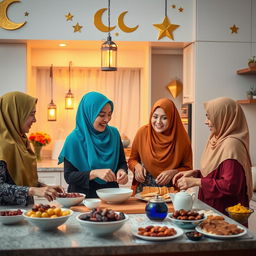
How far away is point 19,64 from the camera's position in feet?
14.5

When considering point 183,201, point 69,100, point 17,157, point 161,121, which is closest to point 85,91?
point 69,100

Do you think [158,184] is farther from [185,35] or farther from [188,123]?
[185,35]

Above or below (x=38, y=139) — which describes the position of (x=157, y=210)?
below

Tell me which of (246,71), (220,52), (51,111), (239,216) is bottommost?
(239,216)

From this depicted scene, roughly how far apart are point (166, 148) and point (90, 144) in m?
0.60

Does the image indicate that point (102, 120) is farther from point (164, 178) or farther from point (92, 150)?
point (164, 178)

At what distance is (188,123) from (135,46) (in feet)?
3.38

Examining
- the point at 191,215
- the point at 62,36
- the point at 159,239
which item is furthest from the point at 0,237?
the point at 62,36

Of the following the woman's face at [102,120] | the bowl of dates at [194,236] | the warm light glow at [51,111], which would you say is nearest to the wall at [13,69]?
the warm light glow at [51,111]

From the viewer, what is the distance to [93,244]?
178 cm

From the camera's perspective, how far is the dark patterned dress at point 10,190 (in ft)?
7.57

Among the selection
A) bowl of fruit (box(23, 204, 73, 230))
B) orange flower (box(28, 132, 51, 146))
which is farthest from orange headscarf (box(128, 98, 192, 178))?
orange flower (box(28, 132, 51, 146))

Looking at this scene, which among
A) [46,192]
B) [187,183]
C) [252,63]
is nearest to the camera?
[46,192]

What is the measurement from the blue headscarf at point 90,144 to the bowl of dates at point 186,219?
84cm
